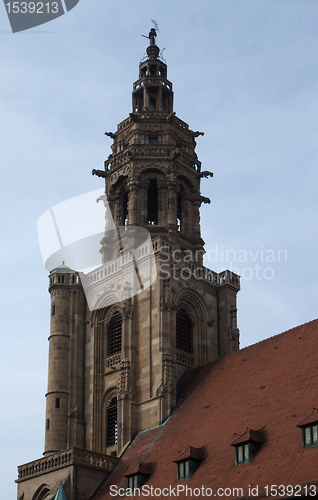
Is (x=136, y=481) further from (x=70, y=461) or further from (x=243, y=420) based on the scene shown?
(x=243, y=420)

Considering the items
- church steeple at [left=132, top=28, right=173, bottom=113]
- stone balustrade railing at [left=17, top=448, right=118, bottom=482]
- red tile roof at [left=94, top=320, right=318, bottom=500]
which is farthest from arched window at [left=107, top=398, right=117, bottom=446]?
church steeple at [left=132, top=28, right=173, bottom=113]

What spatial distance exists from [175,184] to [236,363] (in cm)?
1318

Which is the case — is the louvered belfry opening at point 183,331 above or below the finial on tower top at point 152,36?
below

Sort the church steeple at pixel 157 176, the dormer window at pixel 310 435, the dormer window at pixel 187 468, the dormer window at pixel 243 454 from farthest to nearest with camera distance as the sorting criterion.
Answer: the church steeple at pixel 157 176 < the dormer window at pixel 187 468 < the dormer window at pixel 243 454 < the dormer window at pixel 310 435

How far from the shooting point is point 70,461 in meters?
36.8

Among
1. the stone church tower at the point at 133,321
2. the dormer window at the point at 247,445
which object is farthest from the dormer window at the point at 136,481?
the dormer window at the point at 247,445

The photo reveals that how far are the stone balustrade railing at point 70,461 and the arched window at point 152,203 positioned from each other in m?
15.5

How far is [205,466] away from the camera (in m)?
31.6

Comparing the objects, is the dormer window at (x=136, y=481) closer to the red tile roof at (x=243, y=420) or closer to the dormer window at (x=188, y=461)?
the red tile roof at (x=243, y=420)

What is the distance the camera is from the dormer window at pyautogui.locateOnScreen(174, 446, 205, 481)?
1257 inches

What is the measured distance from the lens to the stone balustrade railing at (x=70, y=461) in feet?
→ 121

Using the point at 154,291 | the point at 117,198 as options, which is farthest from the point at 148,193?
the point at 154,291

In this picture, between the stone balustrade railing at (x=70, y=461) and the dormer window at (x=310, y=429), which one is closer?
the dormer window at (x=310, y=429)

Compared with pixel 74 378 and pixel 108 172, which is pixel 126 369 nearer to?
pixel 74 378
